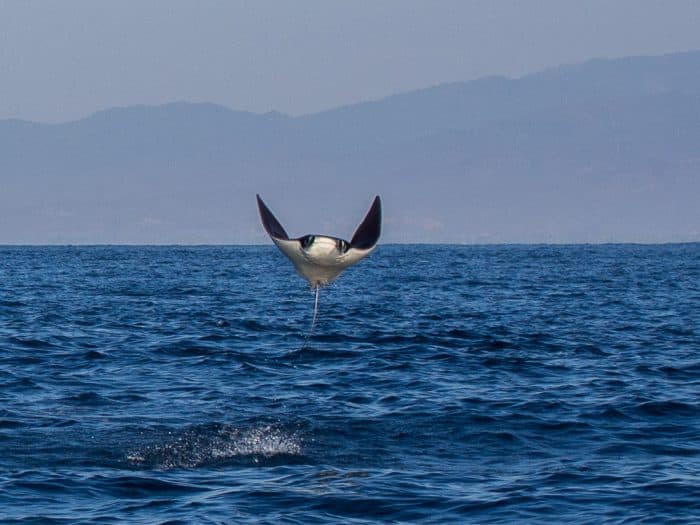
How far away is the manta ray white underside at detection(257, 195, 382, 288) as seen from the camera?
15211 mm

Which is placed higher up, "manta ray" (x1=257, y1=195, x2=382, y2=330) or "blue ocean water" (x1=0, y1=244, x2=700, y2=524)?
"manta ray" (x1=257, y1=195, x2=382, y2=330)

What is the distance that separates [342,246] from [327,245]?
7.4 inches

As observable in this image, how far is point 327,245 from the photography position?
1516 centimetres

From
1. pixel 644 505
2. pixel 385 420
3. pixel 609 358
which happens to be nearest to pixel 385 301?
pixel 609 358

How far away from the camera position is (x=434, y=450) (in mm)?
18812

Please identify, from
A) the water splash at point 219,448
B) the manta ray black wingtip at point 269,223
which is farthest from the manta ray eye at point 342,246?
the water splash at point 219,448

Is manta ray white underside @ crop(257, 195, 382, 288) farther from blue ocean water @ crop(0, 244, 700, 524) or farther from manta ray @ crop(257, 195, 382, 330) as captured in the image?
blue ocean water @ crop(0, 244, 700, 524)

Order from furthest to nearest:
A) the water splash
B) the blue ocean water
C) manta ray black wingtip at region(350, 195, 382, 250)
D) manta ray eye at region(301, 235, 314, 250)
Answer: the water splash → the blue ocean water → manta ray black wingtip at region(350, 195, 382, 250) → manta ray eye at region(301, 235, 314, 250)

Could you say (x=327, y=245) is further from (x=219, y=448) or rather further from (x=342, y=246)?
(x=219, y=448)

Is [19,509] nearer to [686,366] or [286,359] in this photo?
[286,359]

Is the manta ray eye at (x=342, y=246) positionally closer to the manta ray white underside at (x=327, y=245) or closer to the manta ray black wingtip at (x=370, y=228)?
the manta ray white underside at (x=327, y=245)

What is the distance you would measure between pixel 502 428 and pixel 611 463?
2672 mm

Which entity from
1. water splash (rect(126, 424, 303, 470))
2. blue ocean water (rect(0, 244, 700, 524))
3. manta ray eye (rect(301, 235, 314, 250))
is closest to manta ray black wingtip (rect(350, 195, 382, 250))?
manta ray eye (rect(301, 235, 314, 250))

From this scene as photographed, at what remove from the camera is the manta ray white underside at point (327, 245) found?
49.9 feet
